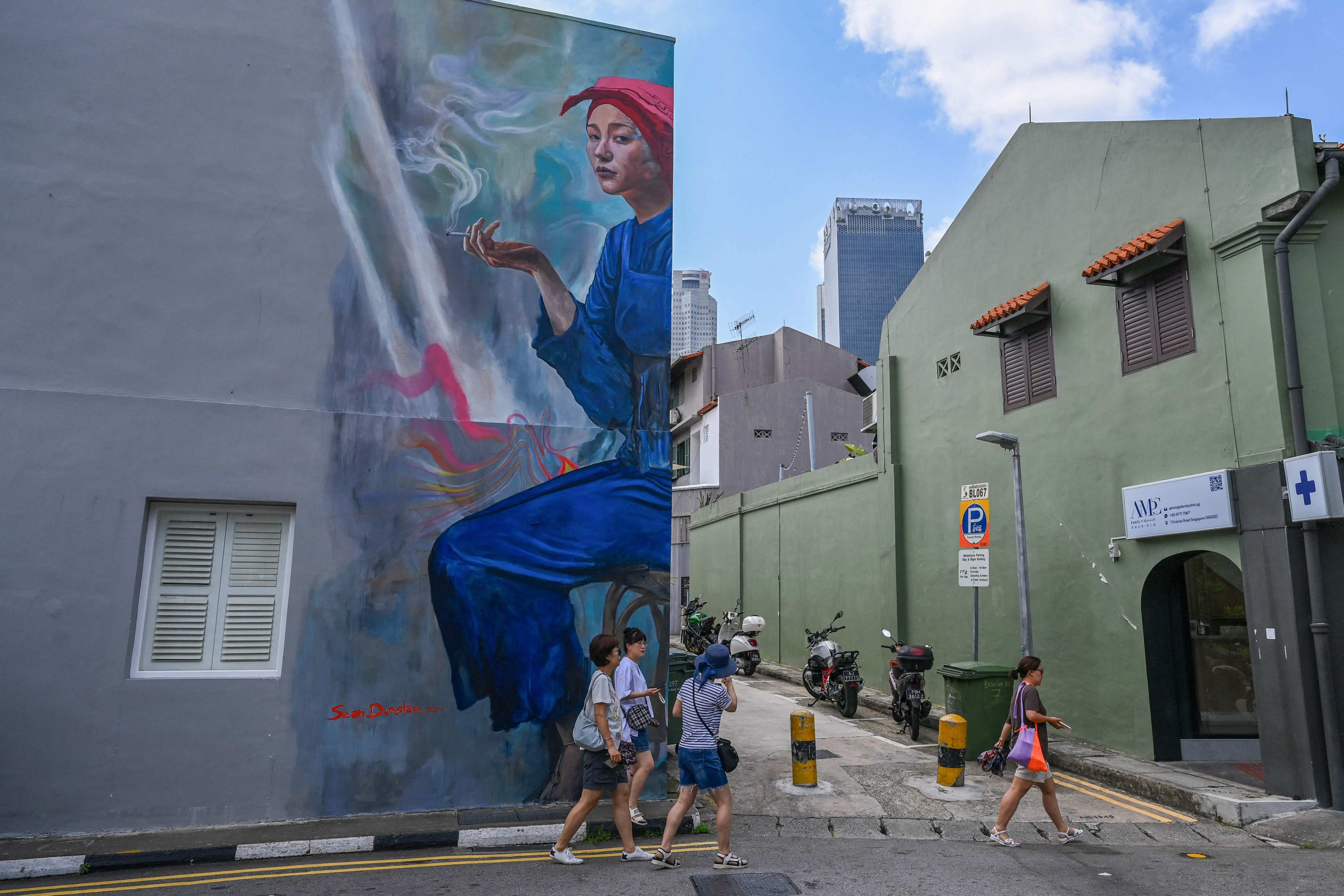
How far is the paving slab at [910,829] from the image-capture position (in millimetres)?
7504

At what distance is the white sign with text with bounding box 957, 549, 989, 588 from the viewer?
10.8m

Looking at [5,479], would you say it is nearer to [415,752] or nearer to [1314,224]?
[415,752]

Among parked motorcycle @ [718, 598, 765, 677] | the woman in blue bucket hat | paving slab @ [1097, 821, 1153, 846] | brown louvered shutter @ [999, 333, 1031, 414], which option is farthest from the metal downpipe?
parked motorcycle @ [718, 598, 765, 677]

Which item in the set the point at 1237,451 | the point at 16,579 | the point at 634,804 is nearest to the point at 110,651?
the point at 16,579

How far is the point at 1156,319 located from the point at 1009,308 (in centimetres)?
227

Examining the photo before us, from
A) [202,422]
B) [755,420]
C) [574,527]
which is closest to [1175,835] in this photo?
[574,527]

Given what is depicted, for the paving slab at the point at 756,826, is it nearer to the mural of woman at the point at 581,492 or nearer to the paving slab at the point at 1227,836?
the mural of woman at the point at 581,492

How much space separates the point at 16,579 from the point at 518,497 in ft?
14.0

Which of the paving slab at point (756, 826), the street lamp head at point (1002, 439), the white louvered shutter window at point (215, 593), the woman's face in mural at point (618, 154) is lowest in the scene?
the paving slab at point (756, 826)

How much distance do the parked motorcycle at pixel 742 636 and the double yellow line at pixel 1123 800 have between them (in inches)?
191

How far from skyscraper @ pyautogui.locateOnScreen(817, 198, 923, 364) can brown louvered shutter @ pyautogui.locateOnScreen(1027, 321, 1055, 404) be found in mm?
154976

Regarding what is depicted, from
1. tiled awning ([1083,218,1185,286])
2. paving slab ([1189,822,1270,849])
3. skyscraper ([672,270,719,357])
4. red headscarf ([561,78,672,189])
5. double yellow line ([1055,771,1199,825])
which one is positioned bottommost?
paving slab ([1189,822,1270,849])

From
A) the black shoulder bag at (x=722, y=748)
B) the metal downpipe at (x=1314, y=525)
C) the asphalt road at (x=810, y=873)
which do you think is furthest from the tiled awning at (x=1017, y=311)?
the black shoulder bag at (x=722, y=748)

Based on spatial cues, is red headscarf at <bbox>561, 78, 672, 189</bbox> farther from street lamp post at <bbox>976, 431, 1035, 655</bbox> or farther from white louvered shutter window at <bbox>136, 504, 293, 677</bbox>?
white louvered shutter window at <bbox>136, 504, 293, 677</bbox>
